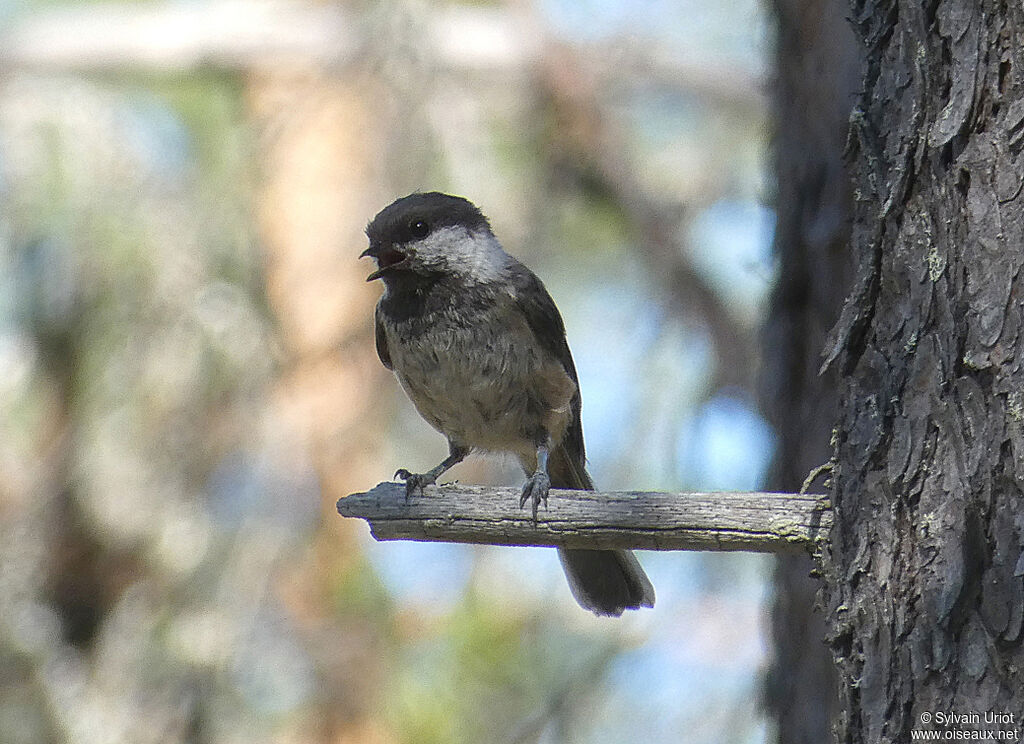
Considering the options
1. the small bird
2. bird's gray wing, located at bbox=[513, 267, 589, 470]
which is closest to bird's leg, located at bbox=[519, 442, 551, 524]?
the small bird

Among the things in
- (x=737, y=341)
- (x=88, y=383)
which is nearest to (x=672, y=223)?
(x=737, y=341)

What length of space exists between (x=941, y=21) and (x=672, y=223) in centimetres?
435

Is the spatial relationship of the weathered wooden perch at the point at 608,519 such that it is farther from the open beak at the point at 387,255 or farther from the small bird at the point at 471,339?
the open beak at the point at 387,255

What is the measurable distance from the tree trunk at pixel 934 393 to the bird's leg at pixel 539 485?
543mm

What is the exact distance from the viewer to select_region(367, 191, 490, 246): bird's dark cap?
3725mm

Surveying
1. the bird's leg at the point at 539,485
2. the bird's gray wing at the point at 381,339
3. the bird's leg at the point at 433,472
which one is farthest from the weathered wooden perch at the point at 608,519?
the bird's gray wing at the point at 381,339

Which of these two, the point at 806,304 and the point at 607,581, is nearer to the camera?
the point at 607,581

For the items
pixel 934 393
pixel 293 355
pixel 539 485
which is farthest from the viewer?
pixel 293 355

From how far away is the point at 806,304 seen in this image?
11.9 feet

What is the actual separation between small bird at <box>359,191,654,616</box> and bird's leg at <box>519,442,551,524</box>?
0.01 m

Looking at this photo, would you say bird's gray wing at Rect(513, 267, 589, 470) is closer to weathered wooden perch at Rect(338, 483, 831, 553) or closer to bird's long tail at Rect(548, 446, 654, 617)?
bird's long tail at Rect(548, 446, 654, 617)

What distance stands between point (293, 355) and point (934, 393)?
15.5ft

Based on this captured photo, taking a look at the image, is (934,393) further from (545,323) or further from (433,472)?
(433,472)

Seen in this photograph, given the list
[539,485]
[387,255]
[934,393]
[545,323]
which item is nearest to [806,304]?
[545,323]
